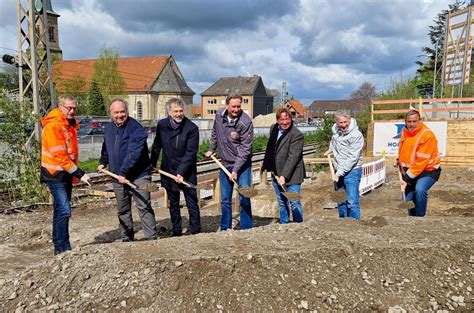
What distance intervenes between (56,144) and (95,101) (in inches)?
1674

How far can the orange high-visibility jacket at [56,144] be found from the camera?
4.48 meters

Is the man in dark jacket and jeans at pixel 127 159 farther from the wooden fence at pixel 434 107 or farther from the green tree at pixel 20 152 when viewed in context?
the wooden fence at pixel 434 107

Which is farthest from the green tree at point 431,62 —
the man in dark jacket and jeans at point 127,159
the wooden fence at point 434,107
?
the man in dark jacket and jeans at point 127,159

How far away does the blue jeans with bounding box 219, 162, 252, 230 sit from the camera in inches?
214

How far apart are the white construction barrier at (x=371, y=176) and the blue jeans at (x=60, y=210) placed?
763 cm

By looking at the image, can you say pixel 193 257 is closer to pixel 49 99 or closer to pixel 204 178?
pixel 204 178

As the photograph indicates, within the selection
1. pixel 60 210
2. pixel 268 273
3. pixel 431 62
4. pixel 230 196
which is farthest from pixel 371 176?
pixel 431 62

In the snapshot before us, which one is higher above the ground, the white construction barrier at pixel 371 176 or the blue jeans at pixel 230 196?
the blue jeans at pixel 230 196

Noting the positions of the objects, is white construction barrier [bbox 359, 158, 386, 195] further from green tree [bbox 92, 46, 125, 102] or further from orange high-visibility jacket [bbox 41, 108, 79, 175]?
green tree [bbox 92, 46, 125, 102]

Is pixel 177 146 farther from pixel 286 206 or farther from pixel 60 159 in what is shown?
pixel 286 206

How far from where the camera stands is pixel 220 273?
3445mm

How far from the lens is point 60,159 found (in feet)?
14.8

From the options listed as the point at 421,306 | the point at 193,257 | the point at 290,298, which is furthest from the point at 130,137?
the point at 421,306

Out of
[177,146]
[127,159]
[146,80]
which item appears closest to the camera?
[127,159]
